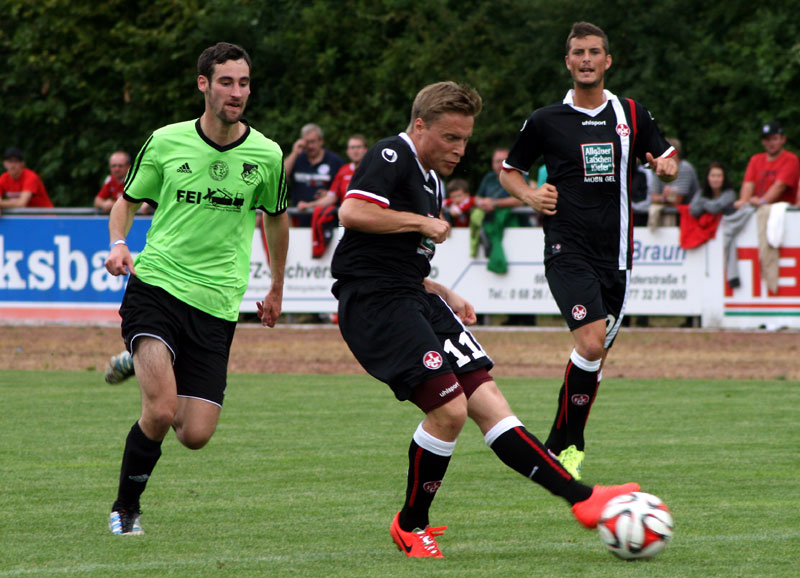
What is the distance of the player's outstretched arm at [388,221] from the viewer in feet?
18.7

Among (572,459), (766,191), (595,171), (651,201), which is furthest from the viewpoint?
(651,201)

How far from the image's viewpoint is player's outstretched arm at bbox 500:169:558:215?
25.7ft

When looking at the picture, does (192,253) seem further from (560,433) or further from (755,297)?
(755,297)

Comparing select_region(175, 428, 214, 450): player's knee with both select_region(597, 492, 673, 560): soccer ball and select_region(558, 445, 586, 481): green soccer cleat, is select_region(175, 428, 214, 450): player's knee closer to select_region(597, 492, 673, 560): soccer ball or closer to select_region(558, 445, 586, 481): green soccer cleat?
select_region(597, 492, 673, 560): soccer ball

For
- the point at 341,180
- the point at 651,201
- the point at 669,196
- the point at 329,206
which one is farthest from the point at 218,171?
the point at 669,196

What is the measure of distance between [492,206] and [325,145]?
1045 cm

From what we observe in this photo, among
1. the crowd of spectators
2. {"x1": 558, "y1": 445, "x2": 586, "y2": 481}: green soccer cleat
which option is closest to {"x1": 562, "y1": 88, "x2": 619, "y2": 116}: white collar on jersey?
{"x1": 558, "y1": 445, "x2": 586, "y2": 481}: green soccer cleat

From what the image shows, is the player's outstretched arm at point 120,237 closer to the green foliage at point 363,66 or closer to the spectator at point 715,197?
the spectator at point 715,197

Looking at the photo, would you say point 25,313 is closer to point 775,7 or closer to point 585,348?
point 585,348

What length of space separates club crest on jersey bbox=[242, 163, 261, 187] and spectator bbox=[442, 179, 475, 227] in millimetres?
10878

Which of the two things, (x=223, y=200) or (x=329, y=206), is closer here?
(x=223, y=200)

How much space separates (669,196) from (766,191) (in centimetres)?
115

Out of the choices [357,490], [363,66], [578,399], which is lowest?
[357,490]

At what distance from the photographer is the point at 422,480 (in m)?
5.83
